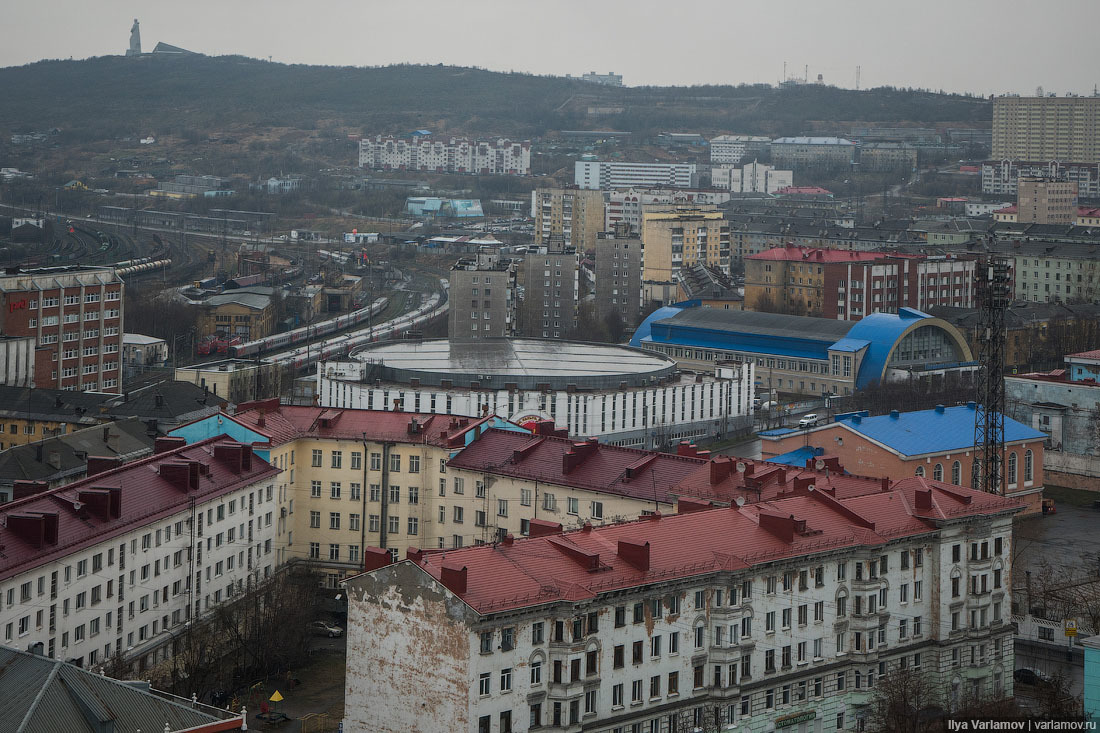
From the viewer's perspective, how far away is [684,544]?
2169cm

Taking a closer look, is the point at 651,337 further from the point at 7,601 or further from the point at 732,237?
the point at 7,601

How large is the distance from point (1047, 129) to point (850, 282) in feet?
261

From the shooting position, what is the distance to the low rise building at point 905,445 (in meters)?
35.9

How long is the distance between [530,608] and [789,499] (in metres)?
6.15

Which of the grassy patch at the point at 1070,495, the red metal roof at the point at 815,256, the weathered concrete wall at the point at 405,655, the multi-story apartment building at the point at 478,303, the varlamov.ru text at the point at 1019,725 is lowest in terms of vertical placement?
the grassy patch at the point at 1070,495

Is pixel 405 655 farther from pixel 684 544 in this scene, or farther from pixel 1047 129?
pixel 1047 129

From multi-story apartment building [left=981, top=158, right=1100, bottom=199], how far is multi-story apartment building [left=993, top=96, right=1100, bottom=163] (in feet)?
23.1

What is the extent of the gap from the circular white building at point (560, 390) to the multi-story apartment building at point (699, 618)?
58.6 ft

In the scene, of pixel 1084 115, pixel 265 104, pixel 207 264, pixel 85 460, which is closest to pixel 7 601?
pixel 85 460

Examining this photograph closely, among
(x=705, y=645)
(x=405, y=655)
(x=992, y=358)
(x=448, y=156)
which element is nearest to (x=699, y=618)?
(x=705, y=645)

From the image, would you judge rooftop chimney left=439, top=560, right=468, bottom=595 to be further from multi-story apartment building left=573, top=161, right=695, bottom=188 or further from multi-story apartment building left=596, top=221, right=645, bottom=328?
multi-story apartment building left=573, top=161, right=695, bottom=188

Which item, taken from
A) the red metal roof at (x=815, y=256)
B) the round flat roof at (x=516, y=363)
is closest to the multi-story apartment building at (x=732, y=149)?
the red metal roof at (x=815, y=256)

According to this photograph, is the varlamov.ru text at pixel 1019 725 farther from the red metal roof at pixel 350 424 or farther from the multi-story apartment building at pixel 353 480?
the red metal roof at pixel 350 424

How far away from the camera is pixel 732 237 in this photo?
322ft
